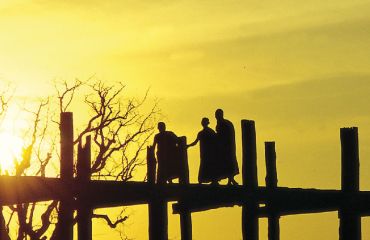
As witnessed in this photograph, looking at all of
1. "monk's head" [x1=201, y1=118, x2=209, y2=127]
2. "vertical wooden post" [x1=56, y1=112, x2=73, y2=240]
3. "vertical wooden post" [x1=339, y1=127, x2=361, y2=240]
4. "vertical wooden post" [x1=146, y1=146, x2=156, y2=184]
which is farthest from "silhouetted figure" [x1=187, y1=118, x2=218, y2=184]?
"vertical wooden post" [x1=56, y1=112, x2=73, y2=240]

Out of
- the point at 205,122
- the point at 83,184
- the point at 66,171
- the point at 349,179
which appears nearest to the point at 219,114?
the point at 205,122

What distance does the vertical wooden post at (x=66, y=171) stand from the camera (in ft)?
51.3

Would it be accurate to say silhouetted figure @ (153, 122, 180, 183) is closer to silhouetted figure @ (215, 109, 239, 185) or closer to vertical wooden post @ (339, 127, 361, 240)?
silhouetted figure @ (215, 109, 239, 185)

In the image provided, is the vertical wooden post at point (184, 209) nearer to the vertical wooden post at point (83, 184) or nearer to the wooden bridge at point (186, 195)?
the wooden bridge at point (186, 195)

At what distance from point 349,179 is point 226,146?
102 inches

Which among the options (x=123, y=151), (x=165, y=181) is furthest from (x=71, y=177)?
(x=123, y=151)

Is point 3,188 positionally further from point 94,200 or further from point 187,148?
point 187,148

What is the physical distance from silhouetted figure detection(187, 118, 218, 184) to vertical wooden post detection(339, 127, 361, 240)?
262 centimetres

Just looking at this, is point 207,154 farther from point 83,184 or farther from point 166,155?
point 83,184

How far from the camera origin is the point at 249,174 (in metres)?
17.7

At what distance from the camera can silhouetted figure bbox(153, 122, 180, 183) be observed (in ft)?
61.4

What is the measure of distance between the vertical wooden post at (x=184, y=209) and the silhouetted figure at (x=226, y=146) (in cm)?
81

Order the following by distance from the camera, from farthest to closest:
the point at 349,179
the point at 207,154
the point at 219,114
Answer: the point at 207,154
the point at 219,114
the point at 349,179

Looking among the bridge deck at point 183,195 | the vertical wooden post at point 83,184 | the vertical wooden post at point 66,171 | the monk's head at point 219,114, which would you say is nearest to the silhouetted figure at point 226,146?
the monk's head at point 219,114
